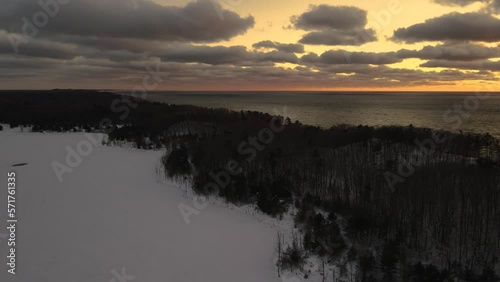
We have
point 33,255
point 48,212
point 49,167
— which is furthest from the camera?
point 49,167

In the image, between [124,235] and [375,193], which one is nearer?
[124,235]

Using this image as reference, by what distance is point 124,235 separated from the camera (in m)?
19.4

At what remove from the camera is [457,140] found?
122 ft

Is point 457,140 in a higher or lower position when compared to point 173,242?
higher

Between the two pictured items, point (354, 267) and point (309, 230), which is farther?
point (309, 230)

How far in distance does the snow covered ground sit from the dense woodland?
7.09 ft

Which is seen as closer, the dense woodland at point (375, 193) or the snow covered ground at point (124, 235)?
the snow covered ground at point (124, 235)

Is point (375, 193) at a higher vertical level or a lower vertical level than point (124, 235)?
higher

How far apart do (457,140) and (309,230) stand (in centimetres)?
2608

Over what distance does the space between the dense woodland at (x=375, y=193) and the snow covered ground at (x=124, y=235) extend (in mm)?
2162

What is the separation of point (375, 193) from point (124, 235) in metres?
15.5

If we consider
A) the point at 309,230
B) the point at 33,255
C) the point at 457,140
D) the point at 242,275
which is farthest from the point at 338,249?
the point at 457,140

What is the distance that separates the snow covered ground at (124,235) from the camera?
51.7ft

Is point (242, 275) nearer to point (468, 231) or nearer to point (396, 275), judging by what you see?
point (396, 275)
